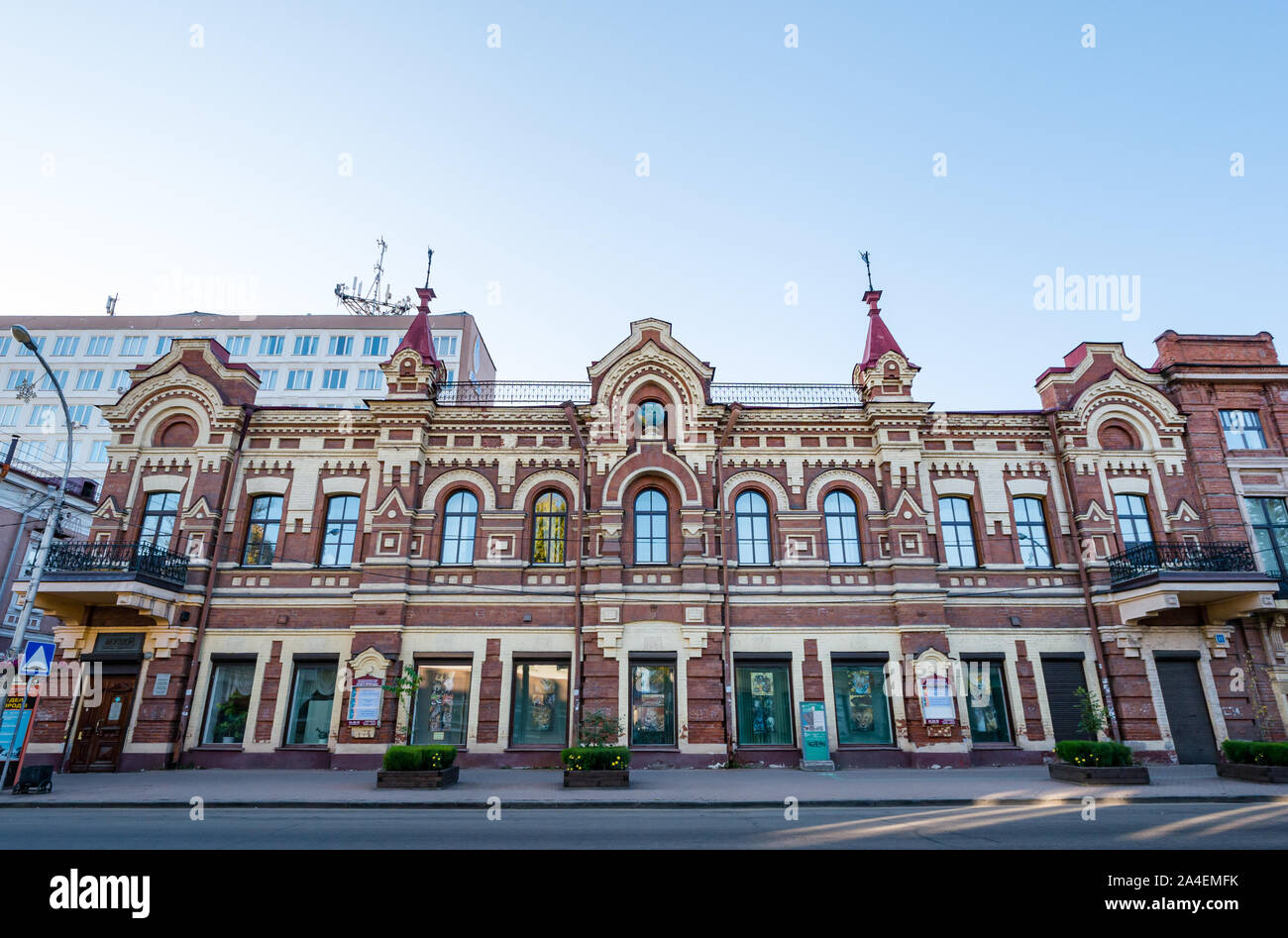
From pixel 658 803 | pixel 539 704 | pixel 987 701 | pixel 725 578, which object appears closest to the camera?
pixel 658 803

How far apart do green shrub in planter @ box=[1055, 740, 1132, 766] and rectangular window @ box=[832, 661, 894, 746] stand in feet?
16.9

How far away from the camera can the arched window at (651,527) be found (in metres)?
22.1

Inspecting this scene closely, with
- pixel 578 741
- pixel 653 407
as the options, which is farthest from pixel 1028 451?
pixel 578 741

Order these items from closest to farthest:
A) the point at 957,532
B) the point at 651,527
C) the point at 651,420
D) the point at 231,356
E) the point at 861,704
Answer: the point at 861,704
the point at 651,527
the point at 957,532
the point at 651,420
the point at 231,356

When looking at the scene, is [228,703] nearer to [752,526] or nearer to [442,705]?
[442,705]

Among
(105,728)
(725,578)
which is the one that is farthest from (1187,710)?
(105,728)

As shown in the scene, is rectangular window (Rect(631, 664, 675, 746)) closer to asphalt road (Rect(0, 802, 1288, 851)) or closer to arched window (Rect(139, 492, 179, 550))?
asphalt road (Rect(0, 802, 1288, 851))

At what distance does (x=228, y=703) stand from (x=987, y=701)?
22.8 meters

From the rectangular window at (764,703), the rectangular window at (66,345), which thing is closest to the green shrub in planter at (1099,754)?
the rectangular window at (764,703)

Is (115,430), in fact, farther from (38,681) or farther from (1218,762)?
(1218,762)

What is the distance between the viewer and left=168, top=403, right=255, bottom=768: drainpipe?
2039 centimetres

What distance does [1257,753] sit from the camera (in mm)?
16344

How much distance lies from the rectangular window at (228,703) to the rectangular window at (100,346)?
4355 centimetres

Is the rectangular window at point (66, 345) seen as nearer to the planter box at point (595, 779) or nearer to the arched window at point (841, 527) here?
the planter box at point (595, 779)
